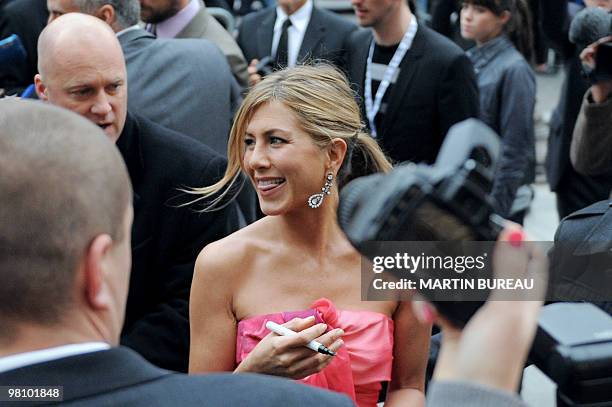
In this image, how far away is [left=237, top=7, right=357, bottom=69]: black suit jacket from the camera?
5.28m

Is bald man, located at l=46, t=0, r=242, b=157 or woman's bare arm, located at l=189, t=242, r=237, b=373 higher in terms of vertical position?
bald man, located at l=46, t=0, r=242, b=157

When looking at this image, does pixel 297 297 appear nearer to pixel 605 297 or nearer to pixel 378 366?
pixel 378 366

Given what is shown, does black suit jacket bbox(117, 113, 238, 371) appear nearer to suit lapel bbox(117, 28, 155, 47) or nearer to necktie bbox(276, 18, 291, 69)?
suit lapel bbox(117, 28, 155, 47)

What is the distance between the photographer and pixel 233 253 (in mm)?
2998

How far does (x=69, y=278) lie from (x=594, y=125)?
102 inches

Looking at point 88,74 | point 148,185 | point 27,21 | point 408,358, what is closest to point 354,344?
point 408,358

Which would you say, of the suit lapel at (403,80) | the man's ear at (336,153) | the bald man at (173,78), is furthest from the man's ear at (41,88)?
the suit lapel at (403,80)

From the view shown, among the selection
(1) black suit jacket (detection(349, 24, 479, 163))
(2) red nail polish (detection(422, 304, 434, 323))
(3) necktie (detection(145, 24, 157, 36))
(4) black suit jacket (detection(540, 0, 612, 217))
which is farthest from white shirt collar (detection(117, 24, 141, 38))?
(2) red nail polish (detection(422, 304, 434, 323))

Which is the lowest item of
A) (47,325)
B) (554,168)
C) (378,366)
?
(554,168)

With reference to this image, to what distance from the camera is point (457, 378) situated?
124 centimetres

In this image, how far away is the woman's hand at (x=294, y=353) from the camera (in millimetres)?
2646

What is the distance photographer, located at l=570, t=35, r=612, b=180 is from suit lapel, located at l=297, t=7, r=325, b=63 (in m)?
1.89

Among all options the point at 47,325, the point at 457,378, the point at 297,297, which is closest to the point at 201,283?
the point at 297,297

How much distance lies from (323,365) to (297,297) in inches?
13.0
